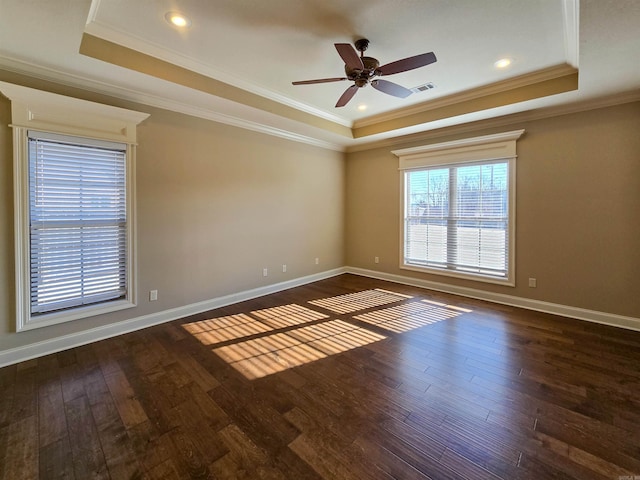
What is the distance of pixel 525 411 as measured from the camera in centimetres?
196

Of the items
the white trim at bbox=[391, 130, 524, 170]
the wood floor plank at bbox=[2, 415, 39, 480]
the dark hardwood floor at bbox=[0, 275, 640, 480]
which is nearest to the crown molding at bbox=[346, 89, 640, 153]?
the white trim at bbox=[391, 130, 524, 170]

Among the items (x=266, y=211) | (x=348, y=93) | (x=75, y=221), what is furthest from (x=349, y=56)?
(x=75, y=221)

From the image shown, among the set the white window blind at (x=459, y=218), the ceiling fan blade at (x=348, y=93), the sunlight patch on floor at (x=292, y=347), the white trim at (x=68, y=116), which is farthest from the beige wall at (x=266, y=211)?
the ceiling fan blade at (x=348, y=93)

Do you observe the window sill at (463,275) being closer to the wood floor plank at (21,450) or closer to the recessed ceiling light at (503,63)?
the recessed ceiling light at (503,63)

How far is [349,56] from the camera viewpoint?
2.43 m

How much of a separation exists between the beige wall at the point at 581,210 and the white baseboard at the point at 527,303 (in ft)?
0.22

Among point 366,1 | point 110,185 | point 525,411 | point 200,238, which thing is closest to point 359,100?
point 366,1

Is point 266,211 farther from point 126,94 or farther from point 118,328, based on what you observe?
point 118,328

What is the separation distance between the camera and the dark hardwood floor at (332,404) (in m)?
1.56

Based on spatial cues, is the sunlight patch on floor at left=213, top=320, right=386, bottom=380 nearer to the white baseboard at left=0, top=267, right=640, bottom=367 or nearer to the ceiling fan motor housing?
the white baseboard at left=0, top=267, right=640, bottom=367

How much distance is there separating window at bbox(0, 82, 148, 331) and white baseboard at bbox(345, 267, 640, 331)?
14.4 ft

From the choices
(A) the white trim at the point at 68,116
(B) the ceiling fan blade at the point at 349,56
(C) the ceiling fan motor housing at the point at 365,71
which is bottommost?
(A) the white trim at the point at 68,116

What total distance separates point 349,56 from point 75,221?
10.4 ft

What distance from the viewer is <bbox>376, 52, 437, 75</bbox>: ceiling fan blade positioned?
2.32m
